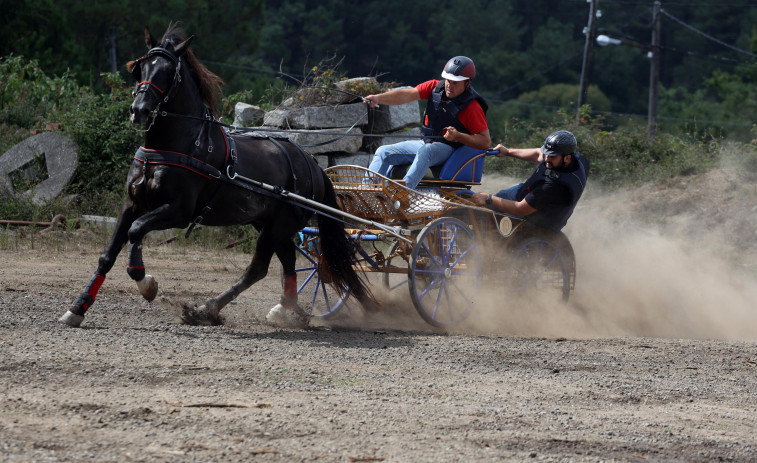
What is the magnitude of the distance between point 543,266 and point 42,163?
870cm

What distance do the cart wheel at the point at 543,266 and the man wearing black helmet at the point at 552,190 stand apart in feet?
0.62

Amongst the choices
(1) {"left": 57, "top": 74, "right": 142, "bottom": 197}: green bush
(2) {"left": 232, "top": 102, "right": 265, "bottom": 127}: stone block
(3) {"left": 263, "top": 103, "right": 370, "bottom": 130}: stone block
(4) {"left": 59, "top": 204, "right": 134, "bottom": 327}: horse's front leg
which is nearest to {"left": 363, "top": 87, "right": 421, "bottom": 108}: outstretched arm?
(4) {"left": 59, "top": 204, "right": 134, "bottom": 327}: horse's front leg

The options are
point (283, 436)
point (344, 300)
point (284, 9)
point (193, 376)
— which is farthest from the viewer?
point (284, 9)

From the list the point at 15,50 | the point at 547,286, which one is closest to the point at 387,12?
the point at 15,50

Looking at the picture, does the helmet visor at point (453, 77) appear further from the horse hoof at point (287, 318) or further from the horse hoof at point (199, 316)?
the horse hoof at point (199, 316)

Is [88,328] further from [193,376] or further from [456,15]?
[456,15]

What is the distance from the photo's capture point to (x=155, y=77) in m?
6.76

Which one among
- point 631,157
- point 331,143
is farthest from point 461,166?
point 631,157

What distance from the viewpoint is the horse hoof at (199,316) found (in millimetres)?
7426

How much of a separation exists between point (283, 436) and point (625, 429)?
5.67 feet

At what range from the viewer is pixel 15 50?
23.5 metres

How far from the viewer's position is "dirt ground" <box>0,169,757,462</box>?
4199mm

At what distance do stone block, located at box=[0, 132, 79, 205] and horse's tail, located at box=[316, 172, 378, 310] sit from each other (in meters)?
6.84

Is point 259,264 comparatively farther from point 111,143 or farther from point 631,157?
point 631,157
